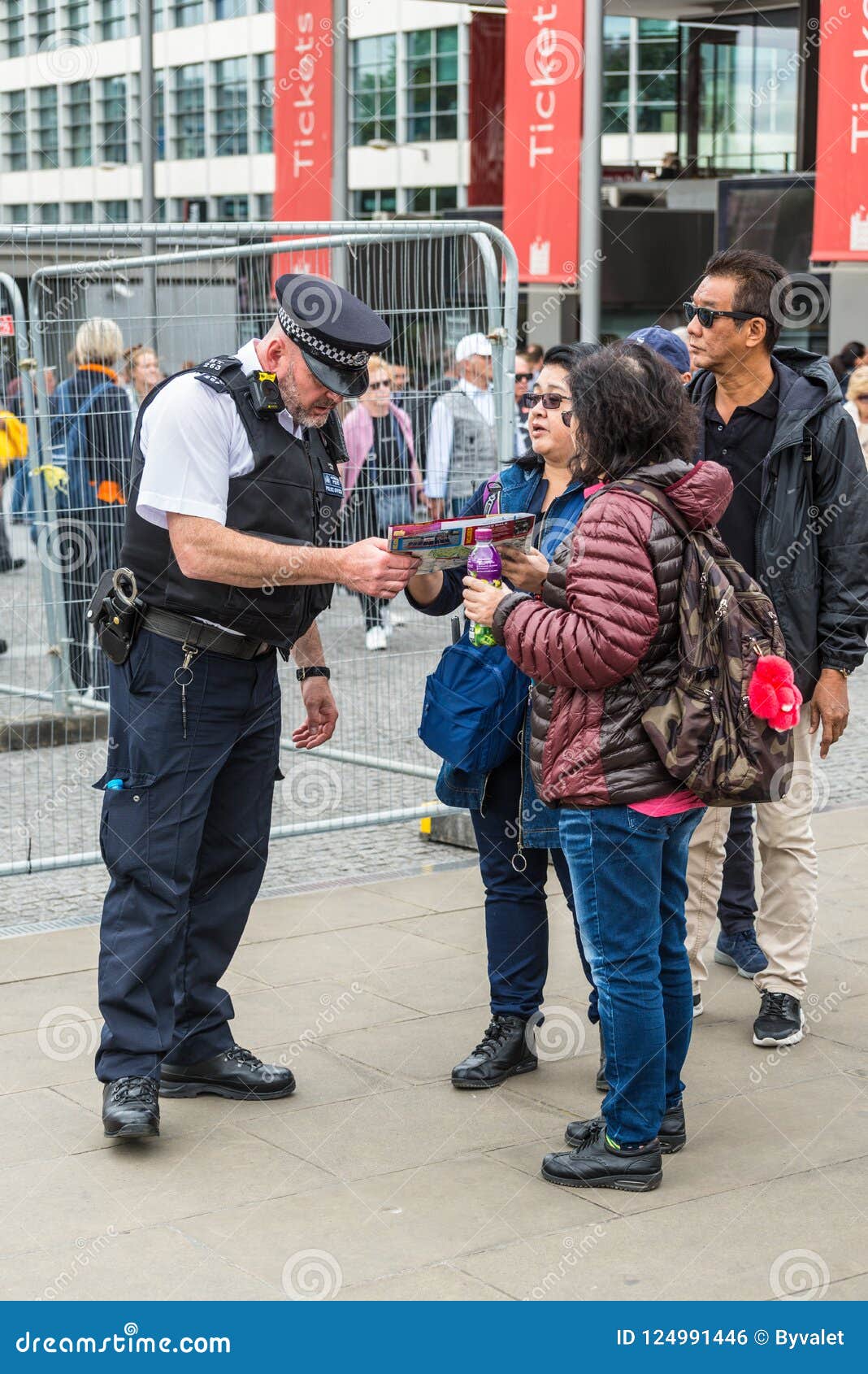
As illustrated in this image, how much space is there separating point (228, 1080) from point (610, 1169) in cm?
110

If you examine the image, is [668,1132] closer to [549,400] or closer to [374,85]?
[549,400]

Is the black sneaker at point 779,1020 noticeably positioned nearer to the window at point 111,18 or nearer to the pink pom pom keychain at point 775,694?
the pink pom pom keychain at point 775,694

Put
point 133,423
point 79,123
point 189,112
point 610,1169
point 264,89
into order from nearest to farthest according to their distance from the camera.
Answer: point 610,1169
point 133,423
point 264,89
point 189,112
point 79,123

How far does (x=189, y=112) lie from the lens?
52.2 metres

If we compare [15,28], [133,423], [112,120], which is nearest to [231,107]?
[112,120]

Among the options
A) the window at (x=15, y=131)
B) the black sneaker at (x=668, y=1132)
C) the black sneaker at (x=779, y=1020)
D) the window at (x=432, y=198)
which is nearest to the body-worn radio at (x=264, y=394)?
the black sneaker at (x=668, y=1132)

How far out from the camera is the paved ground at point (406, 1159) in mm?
3375

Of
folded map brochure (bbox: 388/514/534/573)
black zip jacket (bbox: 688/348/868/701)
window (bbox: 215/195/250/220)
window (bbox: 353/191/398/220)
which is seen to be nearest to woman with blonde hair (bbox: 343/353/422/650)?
black zip jacket (bbox: 688/348/868/701)

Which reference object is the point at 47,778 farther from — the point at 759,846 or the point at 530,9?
the point at 530,9

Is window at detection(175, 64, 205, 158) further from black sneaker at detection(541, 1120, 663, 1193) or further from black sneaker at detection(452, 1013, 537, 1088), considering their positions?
black sneaker at detection(541, 1120, 663, 1193)

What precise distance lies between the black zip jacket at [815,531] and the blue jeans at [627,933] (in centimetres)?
108

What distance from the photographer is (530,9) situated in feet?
39.4

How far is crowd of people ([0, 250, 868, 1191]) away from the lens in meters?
3.60

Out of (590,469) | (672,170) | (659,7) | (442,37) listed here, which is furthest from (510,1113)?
(442,37)
